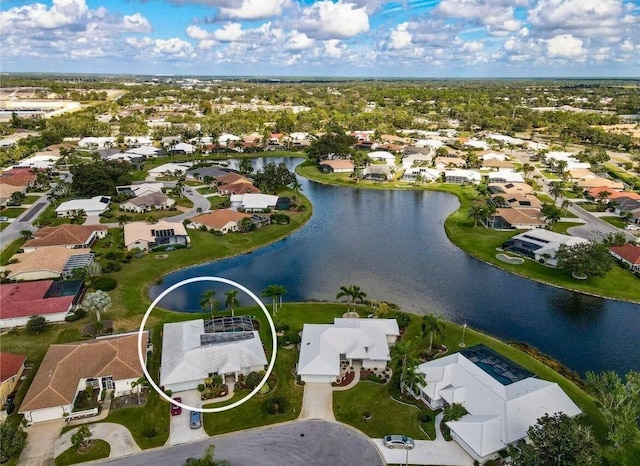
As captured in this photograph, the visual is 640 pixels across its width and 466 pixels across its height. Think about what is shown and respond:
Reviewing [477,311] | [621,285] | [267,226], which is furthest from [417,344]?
[267,226]

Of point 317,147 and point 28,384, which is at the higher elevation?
point 317,147

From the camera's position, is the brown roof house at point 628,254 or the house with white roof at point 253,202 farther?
the house with white roof at point 253,202

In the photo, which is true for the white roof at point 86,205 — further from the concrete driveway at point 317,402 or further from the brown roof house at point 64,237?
the concrete driveway at point 317,402

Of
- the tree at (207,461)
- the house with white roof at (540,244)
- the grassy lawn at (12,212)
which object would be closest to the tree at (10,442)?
the tree at (207,461)

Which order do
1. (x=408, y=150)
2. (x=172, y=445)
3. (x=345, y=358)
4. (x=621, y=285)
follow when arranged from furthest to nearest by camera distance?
(x=408, y=150), (x=621, y=285), (x=345, y=358), (x=172, y=445)

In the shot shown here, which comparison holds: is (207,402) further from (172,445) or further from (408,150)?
(408,150)

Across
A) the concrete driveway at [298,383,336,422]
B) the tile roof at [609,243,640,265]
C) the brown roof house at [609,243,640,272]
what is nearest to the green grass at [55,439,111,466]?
the concrete driveway at [298,383,336,422]
